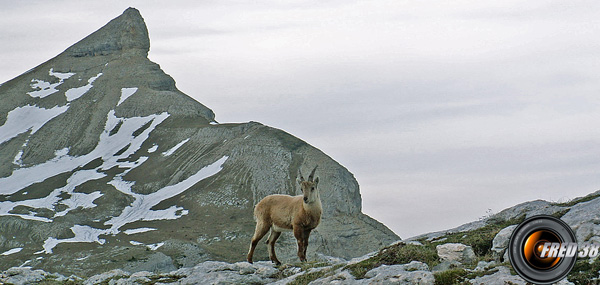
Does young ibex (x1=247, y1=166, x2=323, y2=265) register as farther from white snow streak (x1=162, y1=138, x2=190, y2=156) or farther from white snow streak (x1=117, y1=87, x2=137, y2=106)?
white snow streak (x1=117, y1=87, x2=137, y2=106)

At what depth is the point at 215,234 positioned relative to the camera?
119 meters

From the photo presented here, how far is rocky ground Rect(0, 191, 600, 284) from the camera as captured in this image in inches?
566

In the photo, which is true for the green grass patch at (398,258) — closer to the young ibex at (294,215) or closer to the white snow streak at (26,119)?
the young ibex at (294,215)

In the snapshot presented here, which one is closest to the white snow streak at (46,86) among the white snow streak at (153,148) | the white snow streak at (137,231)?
the white snow streak at (153,148)

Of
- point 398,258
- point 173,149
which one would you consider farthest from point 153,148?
point 398,258

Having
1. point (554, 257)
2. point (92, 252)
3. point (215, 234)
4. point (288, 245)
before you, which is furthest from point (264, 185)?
point (554, 257)

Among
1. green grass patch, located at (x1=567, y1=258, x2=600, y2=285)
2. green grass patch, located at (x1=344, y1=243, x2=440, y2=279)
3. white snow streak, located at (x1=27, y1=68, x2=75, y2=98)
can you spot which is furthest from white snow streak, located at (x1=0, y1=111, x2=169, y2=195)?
green grass patch, located at (x1=567, y1=258, x2=600, y2=285)

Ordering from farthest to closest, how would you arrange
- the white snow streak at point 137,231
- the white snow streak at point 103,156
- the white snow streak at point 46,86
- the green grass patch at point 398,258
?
the white snow streak at point 46,86 → the white snow streak at point 103,156 → the white snow streak at point 137,231 → the green grass patch at point 398,258

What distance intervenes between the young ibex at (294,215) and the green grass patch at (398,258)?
554 cm

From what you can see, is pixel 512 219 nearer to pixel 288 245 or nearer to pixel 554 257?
pixel 554 257

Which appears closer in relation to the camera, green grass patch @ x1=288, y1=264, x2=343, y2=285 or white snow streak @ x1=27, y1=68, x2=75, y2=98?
green grass patch @ x1=288, y1=264, x2=343, y2=285

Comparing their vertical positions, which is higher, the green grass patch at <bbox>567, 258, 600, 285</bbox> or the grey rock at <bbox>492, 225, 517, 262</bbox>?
the grey rock at <bbox>492, 225, 517, 262</bbox>

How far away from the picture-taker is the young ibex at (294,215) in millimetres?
22828

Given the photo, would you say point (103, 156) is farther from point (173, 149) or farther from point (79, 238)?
point (79, 238)
